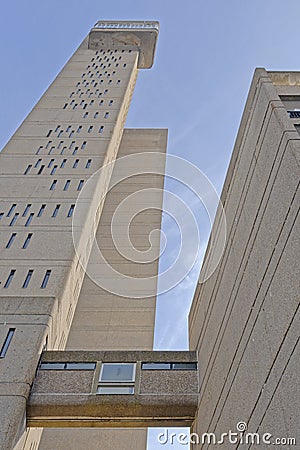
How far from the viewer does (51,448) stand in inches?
624

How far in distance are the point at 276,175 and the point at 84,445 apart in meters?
11.9

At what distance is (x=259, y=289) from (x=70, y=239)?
8749 millimetres

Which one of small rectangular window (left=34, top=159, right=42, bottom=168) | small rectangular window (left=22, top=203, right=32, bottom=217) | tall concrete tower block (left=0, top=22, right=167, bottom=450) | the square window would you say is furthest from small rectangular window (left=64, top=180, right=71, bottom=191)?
the square window

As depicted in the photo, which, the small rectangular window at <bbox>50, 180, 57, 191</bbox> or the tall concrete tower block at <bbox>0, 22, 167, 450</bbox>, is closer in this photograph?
the tall concrete tower block at <bbox>0, 22, 167, 450</bbox>

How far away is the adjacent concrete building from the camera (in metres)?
7.74

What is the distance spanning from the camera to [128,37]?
128 feet

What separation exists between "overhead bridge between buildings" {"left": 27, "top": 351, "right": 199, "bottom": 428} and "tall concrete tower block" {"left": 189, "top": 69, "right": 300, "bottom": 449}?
565 millimetres

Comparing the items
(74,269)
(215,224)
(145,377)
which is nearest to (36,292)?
(74,269)

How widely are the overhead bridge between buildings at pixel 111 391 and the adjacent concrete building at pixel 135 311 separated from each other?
0.03 meters

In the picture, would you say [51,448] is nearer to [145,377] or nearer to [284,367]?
[145,377]

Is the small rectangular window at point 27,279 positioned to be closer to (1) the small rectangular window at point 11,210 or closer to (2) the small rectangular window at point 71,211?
(2) the small rectangular window at point 71,211

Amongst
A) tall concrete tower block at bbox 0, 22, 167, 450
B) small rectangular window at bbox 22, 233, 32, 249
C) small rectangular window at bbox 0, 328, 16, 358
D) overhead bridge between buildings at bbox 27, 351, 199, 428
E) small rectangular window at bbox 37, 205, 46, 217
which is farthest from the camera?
small rectangular window at bbox 37, 205, 46, 217

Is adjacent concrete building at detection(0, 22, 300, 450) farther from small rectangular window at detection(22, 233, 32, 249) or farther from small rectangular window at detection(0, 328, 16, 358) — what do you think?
small rectangular window at detection(22, 233, 32, 249)

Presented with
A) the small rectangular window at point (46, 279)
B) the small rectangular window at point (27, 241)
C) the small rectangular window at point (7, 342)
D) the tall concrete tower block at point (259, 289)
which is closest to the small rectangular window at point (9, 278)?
the small rectangular window at point (46, 279)
